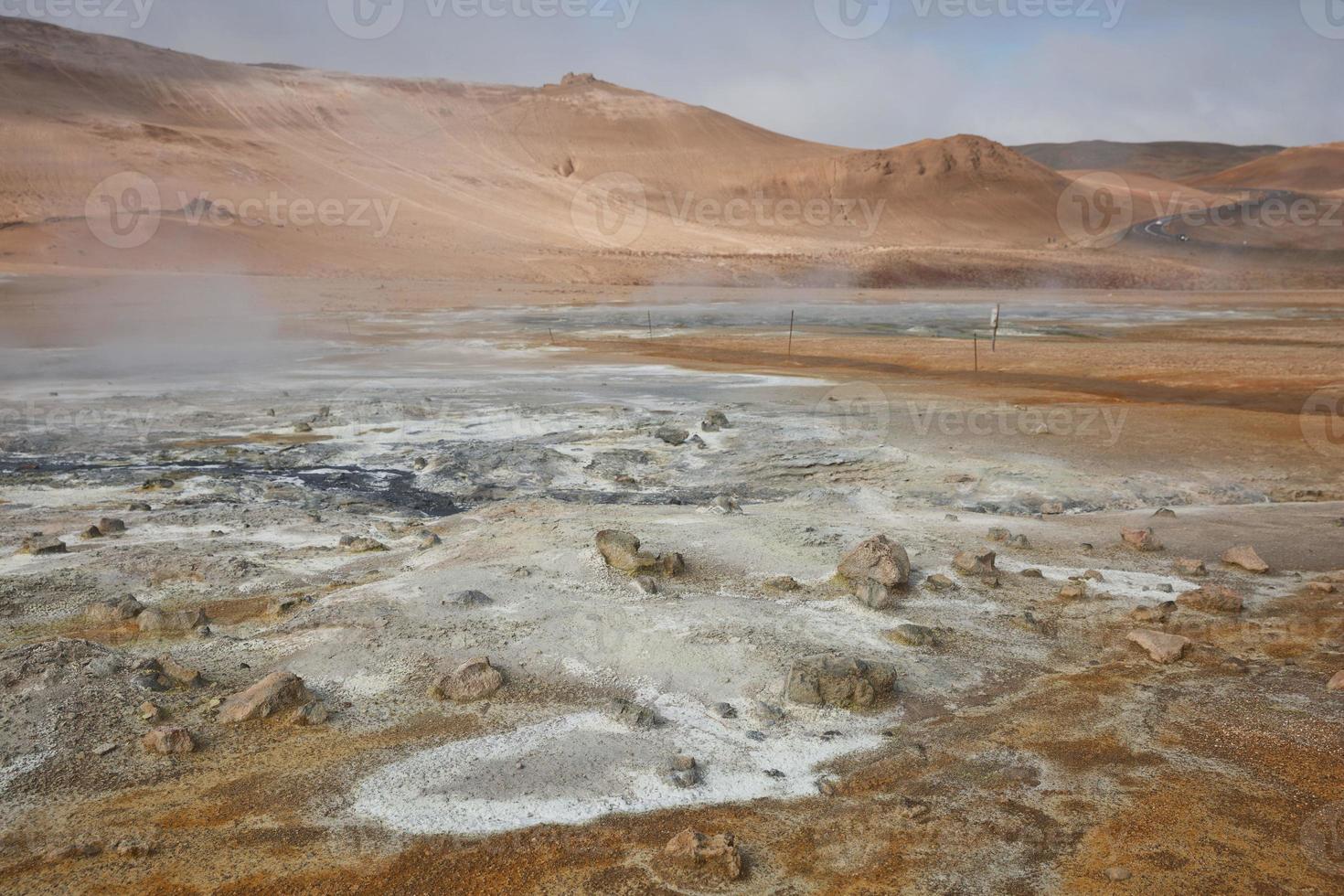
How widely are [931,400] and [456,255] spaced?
3220cm

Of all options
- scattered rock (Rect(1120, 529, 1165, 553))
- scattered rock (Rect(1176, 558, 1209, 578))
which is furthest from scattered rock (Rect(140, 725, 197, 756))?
scattered rock (Rect(1120, 529, 1165, 553))

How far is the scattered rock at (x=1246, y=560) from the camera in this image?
5895 millimetres

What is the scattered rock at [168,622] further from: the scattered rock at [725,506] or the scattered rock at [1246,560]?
the scattered rock at [1246,560]

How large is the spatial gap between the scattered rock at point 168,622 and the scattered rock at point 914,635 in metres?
3.26

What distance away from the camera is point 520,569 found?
554 centimetres

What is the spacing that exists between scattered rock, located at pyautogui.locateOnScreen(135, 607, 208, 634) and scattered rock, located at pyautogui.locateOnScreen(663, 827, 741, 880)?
2797 millimetres

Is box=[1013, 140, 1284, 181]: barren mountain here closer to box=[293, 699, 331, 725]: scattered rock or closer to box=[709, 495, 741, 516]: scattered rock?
box=[709, 495, 741, 516]: scattered rock

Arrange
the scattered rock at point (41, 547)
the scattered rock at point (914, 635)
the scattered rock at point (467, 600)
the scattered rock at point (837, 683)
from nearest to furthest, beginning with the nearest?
the scattered rock at point (837, 683) → the scattered rock at point (914, 635) → the scattered rock at point (467, 600) → the scattered rock at point (41, 547)

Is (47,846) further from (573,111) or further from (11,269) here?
(573,111)

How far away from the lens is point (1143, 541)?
248 inches

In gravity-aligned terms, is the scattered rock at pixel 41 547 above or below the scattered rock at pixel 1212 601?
below

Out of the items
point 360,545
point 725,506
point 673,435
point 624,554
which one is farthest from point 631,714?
point 673,435

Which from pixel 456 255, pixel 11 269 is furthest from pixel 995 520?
pixel 456 255

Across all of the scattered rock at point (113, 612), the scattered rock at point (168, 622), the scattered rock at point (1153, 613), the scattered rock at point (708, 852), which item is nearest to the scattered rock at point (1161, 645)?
the scattered rock at point (1153, 613)
